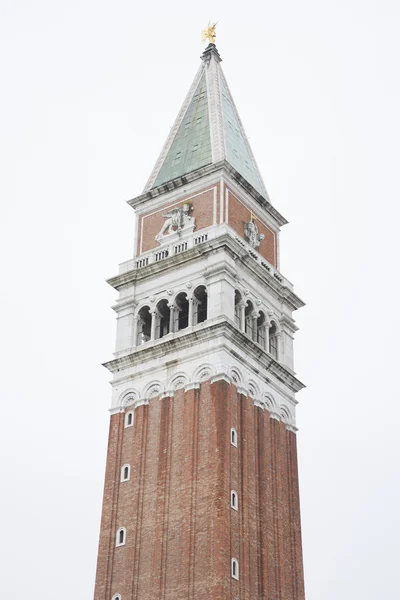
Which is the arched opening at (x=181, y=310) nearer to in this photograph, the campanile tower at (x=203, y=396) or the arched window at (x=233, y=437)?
the campanile tower at (x=203, y=396)

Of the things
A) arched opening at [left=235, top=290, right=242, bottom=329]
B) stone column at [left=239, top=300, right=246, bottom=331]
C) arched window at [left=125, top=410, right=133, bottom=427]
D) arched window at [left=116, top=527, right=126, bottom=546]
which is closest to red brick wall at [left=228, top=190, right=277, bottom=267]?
arched opening at [left=235, top=290, right=242, bottom=329]

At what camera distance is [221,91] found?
281 feet

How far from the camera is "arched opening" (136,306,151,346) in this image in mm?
73062

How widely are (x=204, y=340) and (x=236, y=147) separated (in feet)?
63.0

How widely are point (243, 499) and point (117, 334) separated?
15395 millimetres

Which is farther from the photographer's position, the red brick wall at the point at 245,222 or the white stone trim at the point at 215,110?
the white stone trim at the point at 215,110

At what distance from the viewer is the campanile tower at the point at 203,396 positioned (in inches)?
2443

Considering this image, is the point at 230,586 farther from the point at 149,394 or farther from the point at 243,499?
the point at 149,394

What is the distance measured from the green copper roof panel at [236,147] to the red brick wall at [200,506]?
762 inches

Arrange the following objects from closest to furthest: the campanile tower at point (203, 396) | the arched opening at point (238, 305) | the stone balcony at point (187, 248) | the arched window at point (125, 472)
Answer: the campanile tower at point (203, 396), the arched window at point (125, 472), the arched opening at point (238, 305), the stone balcony at point (187, 248)

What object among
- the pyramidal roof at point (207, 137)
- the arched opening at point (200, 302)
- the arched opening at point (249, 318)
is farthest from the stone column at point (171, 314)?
the pyramidal roof at point (207, 137)

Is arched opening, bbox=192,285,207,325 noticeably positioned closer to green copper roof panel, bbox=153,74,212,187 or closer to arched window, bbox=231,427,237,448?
arched window, bbox=231,427,237,448

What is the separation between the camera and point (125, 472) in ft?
221

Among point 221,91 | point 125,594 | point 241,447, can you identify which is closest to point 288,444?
point 241,447
